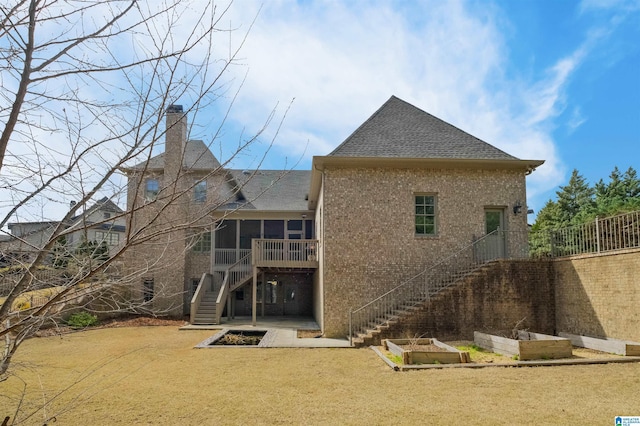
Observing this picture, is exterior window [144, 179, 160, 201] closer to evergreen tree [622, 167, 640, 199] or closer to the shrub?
the shrub

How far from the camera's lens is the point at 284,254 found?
17.7 meters

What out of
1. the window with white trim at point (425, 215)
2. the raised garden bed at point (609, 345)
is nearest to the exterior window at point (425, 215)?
the window with white trim at point (425, 215)

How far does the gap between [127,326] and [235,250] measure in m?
5.99

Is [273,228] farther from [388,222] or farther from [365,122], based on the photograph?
[388,222]

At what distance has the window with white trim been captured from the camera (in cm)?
1513

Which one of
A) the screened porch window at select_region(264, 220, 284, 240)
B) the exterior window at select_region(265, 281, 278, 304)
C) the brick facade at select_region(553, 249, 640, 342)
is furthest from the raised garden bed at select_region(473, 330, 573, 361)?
the screened porch window at select_region(264, 220, 284, 240)

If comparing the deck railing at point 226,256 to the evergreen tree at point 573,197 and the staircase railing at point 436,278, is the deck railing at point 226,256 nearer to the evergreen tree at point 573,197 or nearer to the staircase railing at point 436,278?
the staircase railing at point 436,278

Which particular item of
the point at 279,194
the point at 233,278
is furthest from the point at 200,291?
the point at 279,194

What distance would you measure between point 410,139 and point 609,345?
349 inches

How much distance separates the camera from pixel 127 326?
58.7ft

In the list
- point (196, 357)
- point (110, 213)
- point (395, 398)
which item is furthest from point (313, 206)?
point (110, 213)

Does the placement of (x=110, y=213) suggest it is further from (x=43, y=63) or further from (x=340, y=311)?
(x=340, y=311)

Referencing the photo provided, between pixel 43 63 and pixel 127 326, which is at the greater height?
pixel 43 63

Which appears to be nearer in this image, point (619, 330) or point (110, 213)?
point (110, 213)
